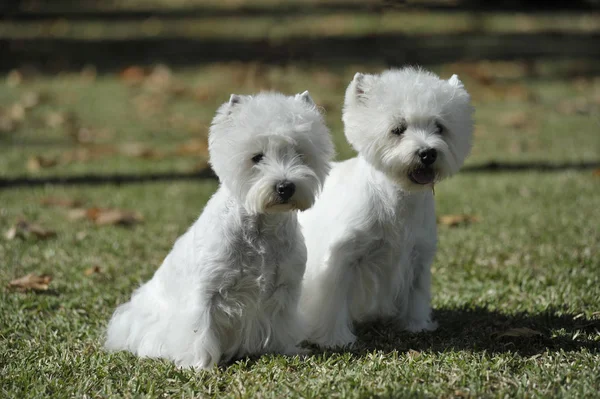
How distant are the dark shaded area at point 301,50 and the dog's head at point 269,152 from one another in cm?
1353

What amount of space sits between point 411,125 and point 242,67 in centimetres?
1276

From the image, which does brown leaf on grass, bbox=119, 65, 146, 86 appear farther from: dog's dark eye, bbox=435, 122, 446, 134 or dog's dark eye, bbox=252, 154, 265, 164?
dog's dark eye, bbox=252, 154, 265, 164

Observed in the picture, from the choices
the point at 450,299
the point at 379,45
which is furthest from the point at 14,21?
the point at 450,299

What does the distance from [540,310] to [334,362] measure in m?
1.71

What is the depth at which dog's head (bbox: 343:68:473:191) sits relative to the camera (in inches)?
183

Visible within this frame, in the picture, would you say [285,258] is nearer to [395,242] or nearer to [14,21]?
[395,242]

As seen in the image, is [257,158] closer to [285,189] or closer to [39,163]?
[285,189]

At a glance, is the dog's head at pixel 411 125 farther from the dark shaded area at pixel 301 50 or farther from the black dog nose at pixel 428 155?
the dark shaded area at pixel 301 50

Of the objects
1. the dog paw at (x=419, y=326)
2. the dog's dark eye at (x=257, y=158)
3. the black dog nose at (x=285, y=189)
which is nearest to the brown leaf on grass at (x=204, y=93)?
the dog paw at (x=419, y=326)

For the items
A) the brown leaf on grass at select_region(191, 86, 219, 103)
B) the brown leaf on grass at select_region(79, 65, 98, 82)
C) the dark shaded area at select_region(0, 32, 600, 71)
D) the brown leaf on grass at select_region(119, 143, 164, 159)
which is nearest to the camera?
the brown leaf on grass at select_region(119, 143, 164, 159)

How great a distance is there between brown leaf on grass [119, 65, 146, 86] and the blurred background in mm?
49

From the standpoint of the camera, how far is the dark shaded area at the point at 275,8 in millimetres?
22438

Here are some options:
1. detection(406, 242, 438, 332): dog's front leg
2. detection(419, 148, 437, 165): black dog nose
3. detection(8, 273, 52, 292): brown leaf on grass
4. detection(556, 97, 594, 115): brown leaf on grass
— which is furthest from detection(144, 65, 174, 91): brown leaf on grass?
detection(419, 148, 437, 165): black dog nose

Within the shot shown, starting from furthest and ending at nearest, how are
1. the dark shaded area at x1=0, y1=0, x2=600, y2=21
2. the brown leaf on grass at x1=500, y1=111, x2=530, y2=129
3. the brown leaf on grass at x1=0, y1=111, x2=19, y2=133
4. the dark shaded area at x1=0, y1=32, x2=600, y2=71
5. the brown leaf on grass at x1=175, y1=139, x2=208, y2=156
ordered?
1. the dark shaded area at x1=0, y1=0, x2=600, y2=21
2. the dark shaded area at x1=0, y1=32, x2=600, y2=71
3. the brown leaf on grass at x1=500, y1=111, x2=530, y2=129
4. the brown leaf on grass at x1=0, y1=111, x2=19, y2=133
5. the brown leaf on grass at x1=175, y1=139, x2=208, y2=156
